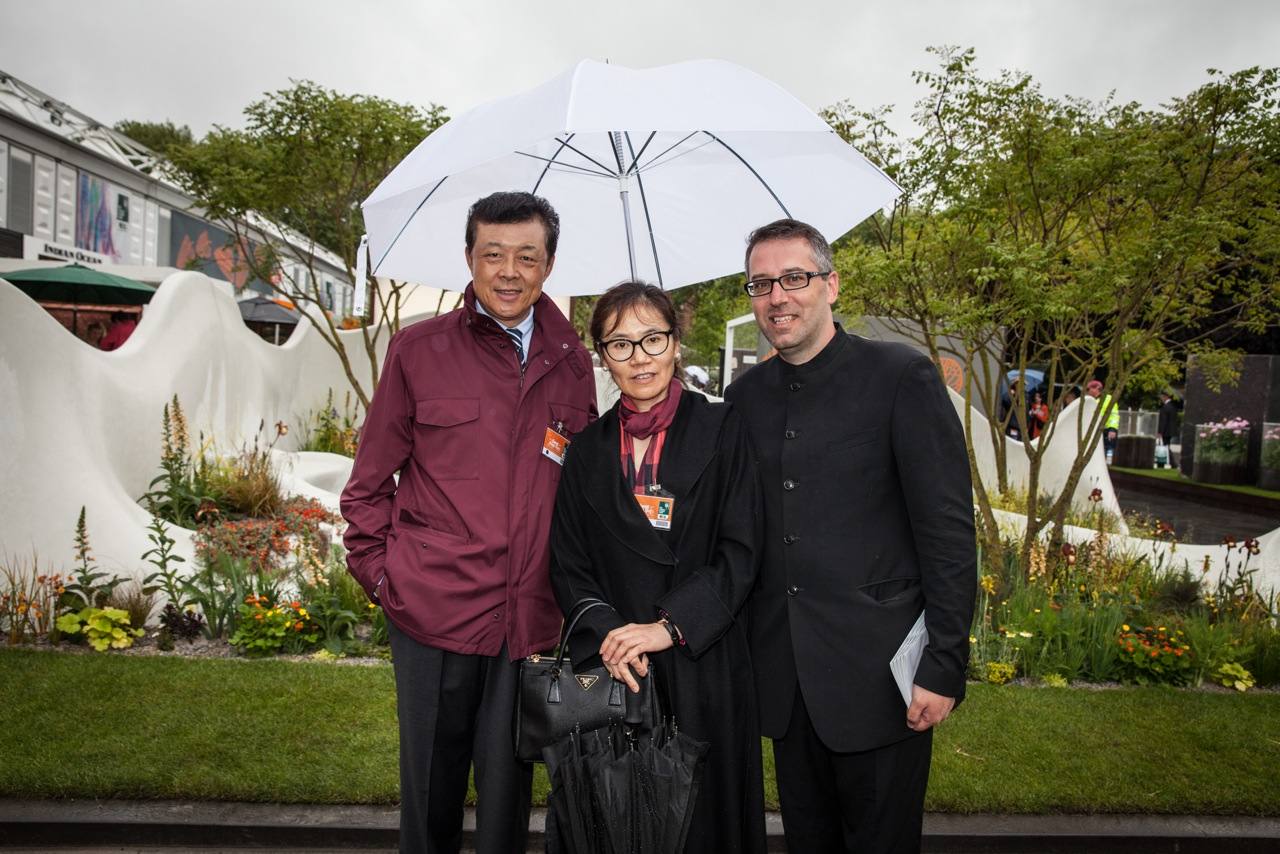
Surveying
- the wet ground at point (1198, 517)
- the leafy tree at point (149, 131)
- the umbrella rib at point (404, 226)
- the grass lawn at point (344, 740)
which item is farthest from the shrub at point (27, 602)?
the leafy tree at point (149, 131)

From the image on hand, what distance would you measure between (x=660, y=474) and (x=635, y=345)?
0.36m

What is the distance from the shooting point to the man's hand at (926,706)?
2309 mm

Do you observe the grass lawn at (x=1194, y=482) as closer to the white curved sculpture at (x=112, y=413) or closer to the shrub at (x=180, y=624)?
the white curved sculpture at (x=112, y=413)

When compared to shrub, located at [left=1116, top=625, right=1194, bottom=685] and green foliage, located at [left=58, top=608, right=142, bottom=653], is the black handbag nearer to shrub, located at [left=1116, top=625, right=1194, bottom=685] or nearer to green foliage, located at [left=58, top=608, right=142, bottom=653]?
green foliage, located at [left=58, top=608, right=142, bottom=653]

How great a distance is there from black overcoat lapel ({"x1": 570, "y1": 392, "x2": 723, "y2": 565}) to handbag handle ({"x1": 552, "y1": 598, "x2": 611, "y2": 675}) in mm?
180

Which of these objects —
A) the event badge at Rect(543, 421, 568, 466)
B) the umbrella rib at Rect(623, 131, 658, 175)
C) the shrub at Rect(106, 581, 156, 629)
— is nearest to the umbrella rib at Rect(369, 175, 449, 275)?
the umbrella rib at Rect(623, 131, 658, 175)

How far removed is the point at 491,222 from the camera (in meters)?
2.61

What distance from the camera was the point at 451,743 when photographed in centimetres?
266

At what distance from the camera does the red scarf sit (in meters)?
2.48

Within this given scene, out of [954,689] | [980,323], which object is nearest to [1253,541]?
[980,323]

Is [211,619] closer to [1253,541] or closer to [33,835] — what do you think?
[33,835]


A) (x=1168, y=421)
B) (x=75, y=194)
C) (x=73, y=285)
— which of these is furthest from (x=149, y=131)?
(x=1168, y=421)

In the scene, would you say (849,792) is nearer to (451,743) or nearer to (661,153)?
(451,743)

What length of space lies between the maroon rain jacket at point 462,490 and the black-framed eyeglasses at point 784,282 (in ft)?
2.14
